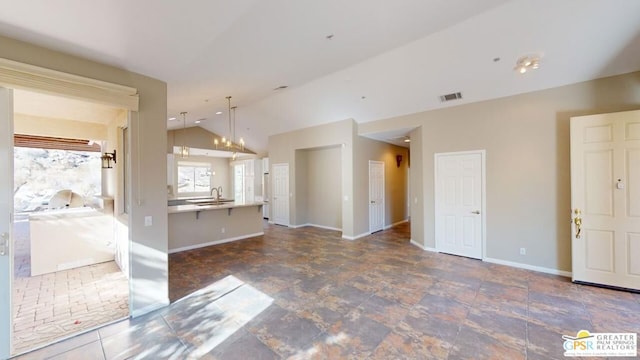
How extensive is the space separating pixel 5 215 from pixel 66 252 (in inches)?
114

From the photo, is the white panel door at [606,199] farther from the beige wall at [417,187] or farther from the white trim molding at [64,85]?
the white trim molding at [64,85]

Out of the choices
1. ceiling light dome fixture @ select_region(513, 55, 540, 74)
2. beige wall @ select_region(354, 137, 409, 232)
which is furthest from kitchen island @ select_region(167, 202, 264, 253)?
ceiling light dome fixture @ select_region(513, 55, 540, 74)

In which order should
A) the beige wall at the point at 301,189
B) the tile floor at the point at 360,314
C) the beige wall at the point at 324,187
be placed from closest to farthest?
1. the tile floor at the point at 360,314
2. the beige wall at the point at 324,187
3. the beige wall at the point at 301,189

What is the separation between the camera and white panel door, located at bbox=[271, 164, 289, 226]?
8.30 metres

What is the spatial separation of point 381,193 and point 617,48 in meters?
5.18

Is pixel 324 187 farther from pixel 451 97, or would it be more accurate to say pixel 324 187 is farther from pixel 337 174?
pixel 451 97

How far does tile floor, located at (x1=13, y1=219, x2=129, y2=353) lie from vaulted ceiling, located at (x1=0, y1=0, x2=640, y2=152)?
2790 mm

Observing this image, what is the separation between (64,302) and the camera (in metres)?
3.12

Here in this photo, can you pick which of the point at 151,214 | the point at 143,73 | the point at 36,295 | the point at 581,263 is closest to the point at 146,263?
the point at 151,214

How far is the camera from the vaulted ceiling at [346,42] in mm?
2033

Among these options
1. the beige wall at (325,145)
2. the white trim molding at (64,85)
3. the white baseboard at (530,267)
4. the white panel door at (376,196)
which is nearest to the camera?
the white trim molding at (64,85)

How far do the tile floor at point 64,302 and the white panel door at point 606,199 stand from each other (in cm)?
620

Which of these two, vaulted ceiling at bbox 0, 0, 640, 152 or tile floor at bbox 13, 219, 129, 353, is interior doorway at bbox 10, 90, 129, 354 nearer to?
tile floor at bbox 13, 219, 129, 353

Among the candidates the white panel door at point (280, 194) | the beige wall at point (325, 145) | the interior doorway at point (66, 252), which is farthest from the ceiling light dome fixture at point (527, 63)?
the white panel door at point (280, 194)
